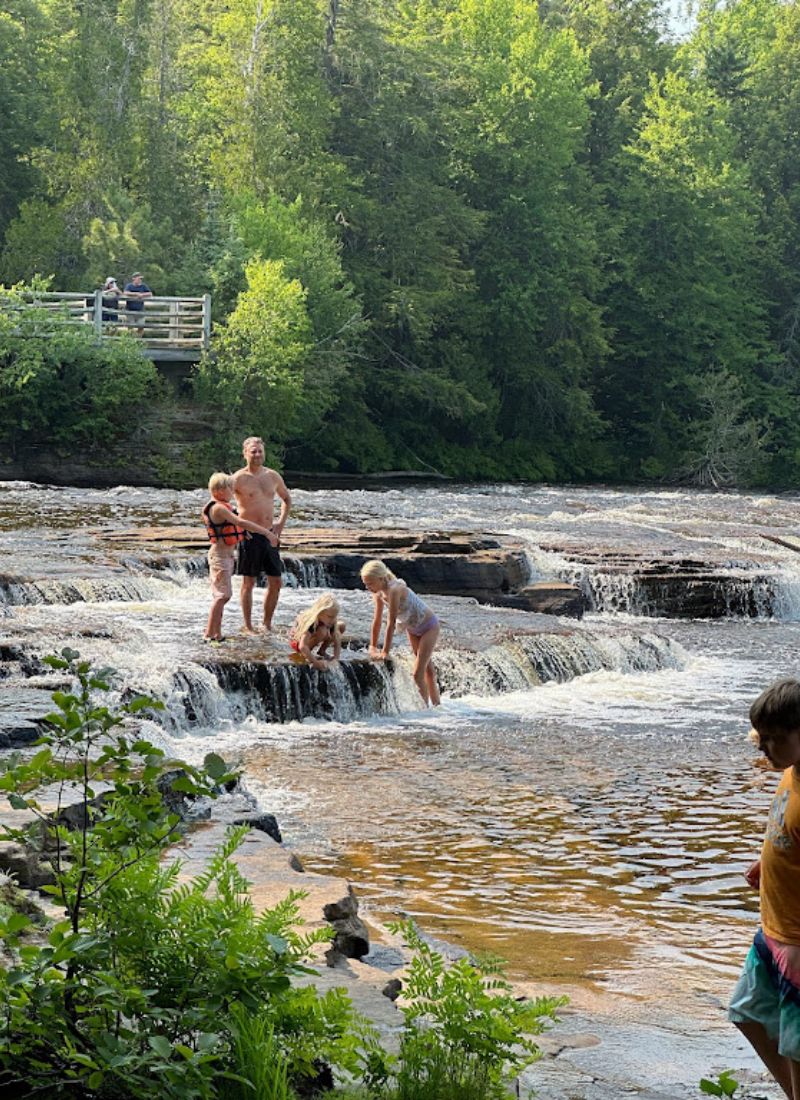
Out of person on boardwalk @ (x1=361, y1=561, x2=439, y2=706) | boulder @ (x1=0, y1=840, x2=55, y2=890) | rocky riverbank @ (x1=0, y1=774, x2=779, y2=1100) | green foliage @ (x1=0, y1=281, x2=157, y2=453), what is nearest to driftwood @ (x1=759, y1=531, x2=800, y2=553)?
person on boardwalk @ (x1=361, y1=561, x2=439, y2=706)

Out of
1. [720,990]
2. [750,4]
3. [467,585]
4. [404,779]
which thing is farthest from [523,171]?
[720,990]

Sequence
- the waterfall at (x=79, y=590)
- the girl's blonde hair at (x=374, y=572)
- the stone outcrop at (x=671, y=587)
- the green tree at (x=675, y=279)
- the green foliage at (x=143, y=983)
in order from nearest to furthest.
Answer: the green foliage at (x=143, y=983) → the girl's blonde hair at (x=374, y=572) → the waterfall at (x=79, y=590) → the stone outcrop at (x=671, y=587) → the green tree at (x=675, y=279)

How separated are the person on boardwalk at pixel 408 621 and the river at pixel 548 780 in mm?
279

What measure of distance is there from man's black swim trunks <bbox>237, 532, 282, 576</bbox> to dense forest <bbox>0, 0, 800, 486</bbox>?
21563 mm

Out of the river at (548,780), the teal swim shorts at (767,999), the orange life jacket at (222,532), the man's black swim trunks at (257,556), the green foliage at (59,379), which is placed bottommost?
the river at (548,780)

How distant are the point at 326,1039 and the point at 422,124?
1681 inches

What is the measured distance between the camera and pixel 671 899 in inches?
371

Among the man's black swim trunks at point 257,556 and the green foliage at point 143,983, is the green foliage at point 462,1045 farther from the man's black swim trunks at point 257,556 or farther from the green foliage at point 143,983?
the man's black swim trunks at point 257,556

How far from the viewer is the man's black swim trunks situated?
50.6ft

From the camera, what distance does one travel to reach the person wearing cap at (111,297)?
123 ft

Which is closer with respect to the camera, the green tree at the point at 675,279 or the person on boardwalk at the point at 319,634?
the person on boardwalk at the point at 319,634

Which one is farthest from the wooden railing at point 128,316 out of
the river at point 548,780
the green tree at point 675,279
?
the green tree at point 675,279

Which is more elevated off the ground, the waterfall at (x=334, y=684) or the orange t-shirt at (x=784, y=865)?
the orange t-shirt at (x=784, y=865)

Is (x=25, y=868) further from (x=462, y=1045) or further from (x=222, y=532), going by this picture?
(x=222, y=532)
